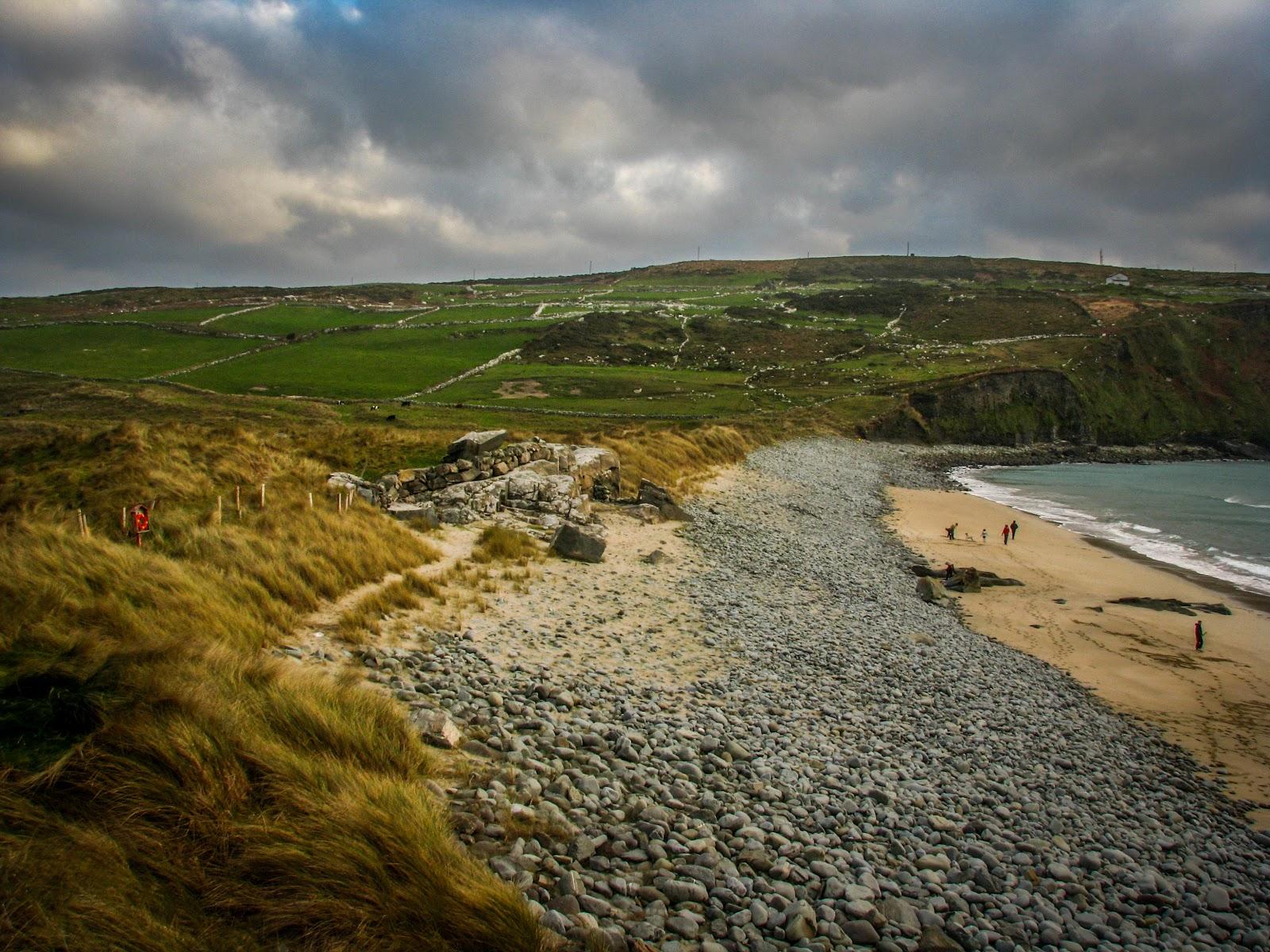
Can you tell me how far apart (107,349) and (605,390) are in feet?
227

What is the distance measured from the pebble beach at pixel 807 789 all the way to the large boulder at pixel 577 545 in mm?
1587

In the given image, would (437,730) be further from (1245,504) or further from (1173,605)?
(1245,504)

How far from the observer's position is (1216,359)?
10144 centimetres

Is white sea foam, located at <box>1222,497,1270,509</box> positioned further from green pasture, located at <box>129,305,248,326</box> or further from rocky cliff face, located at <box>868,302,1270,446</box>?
green pasture, located at <box>129,305,248,326</box>

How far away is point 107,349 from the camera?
90.9 metres

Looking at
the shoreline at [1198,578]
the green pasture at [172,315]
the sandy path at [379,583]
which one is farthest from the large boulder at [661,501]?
the green pasture at [172,315]

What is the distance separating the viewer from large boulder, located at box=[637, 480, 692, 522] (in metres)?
26.4

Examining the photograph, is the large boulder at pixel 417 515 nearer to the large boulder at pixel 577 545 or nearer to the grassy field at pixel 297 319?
the large boulder at pixel 577 545

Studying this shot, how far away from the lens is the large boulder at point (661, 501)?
26375mm

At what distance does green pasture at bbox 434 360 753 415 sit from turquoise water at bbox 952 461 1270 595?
27.8m

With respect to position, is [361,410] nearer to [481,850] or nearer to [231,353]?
[231,353]

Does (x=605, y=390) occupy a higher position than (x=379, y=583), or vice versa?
(x=605, y=390)

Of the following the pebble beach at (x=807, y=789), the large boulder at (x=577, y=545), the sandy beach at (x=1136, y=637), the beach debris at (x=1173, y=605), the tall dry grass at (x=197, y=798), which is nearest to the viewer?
the tall dry grass at (x=197, y=798)

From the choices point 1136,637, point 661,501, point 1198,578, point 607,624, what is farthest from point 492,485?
point 1198,578
